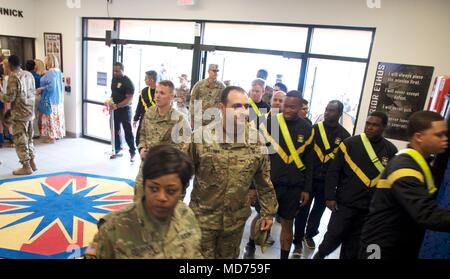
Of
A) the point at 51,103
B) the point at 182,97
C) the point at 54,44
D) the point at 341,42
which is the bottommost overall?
the point at 51,103

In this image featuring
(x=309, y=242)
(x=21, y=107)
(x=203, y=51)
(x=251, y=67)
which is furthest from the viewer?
(x=203, y=51)

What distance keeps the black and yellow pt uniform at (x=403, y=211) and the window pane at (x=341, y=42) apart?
2.95 metres

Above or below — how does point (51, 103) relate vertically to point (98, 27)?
below

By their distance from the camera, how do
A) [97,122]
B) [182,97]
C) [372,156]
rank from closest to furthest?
1. [372,156]
2. [182,97]
3. [97,122]

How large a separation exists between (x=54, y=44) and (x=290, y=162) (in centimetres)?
633

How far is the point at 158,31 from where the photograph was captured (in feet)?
18.5

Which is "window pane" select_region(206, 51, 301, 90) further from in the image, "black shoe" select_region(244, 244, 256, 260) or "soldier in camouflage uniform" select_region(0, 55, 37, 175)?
"soldier in camouflage uniform" select_region(0, 55, 37, 175)

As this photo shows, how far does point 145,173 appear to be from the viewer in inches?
43.8

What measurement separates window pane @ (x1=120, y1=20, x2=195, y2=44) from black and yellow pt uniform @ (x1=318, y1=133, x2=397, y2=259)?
12.3 feet

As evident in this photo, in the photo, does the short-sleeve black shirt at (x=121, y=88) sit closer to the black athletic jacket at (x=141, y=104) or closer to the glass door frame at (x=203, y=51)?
the black athletic jacket at (x=141, y=104)

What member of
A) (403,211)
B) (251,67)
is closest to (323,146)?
(403,211)

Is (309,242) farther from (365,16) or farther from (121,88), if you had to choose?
(121,88)

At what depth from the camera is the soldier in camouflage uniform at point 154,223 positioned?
3.48 ft
